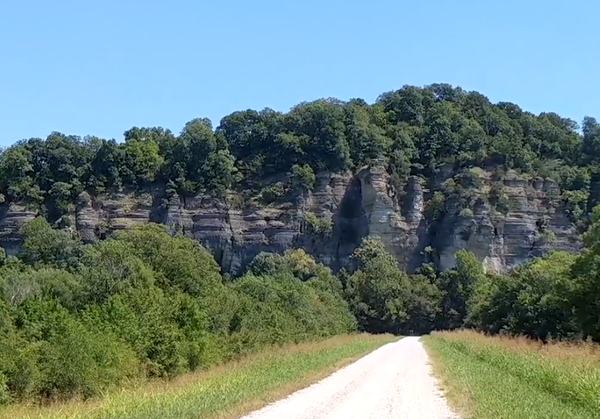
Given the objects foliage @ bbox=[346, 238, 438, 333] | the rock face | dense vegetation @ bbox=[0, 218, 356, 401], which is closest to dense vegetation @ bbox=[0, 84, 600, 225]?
the rock face

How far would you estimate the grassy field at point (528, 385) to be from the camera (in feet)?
56.7

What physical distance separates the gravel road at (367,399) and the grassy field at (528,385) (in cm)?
70

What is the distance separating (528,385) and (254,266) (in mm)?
108696

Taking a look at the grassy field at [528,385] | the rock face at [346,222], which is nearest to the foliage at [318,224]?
the rock face at [346,222]

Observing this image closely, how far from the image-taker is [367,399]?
876 inches

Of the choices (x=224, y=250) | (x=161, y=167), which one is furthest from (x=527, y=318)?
(x=161, y=167)

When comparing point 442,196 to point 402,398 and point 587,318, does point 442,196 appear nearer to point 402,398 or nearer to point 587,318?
point 587,318

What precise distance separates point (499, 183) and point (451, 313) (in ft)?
→ 101

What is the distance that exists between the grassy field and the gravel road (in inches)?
27.5

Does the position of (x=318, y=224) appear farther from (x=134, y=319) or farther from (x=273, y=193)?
(x=134, y=319)

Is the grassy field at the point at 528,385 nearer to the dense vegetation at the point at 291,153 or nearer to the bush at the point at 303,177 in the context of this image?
the bush at the point at 303,177

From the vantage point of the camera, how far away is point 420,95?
7264 inches

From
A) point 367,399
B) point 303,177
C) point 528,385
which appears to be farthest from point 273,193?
point 367,399

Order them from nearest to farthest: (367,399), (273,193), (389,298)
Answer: (367,399) → (389,298) → (273,193)
